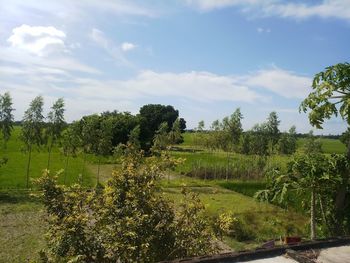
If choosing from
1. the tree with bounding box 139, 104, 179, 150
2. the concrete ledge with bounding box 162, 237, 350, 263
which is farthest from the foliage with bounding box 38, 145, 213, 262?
the tree with bounding box 139, 104, 179, 150

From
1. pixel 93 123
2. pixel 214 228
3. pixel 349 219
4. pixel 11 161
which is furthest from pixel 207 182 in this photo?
pixel 214 228

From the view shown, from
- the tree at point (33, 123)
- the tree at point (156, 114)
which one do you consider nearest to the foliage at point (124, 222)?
the tree at point (33, 123)

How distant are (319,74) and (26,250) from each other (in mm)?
14291

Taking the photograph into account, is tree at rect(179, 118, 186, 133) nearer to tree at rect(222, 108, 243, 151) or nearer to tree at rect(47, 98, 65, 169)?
tree at rect(222, 108, 243, 151)

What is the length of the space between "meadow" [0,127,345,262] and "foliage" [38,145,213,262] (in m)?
0.51

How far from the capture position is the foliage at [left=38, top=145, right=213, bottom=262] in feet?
26.6

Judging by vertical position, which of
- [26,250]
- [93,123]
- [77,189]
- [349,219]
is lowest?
[26,250]

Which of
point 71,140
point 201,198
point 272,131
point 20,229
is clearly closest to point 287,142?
point 272,131

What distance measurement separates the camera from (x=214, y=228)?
30.5ft

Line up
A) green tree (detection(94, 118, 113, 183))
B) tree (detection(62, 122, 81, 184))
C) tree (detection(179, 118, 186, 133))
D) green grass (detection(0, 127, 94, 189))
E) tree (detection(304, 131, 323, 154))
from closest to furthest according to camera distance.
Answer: green grass (detection(0, 127, 94, 189)), green tree (detection(94, 118, 113, 183)), tree (detection(62, 122, 81, 184)), tree (detection(304, 131, 323, 154)), tree (detection(179, 118, 186, 133))

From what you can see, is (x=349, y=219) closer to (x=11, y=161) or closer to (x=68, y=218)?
(x=68, y=218)

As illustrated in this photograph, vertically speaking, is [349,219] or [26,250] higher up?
[349,219]

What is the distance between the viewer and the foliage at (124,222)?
8.10 m

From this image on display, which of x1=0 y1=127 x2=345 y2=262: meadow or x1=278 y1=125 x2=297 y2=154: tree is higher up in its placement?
x1=278 y1=125 x2=297 y2=154: tree
